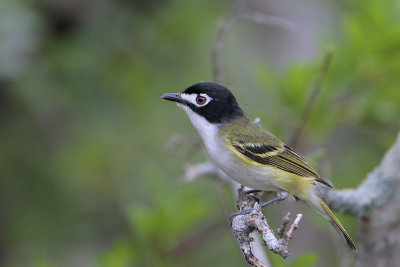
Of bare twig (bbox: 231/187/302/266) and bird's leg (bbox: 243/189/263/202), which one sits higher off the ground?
bare twig (bbox: 231/187/302/266)

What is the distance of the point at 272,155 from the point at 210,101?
602 mm

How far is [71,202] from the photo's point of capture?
20.8 ft

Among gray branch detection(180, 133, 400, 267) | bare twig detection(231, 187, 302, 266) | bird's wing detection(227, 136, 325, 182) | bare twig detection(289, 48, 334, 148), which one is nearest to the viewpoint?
bare twig detection(231, 187, 302, 266)

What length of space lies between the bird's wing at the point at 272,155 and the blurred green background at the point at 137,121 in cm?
63

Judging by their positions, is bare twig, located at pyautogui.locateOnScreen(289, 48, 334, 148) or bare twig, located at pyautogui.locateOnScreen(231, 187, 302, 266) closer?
bare twig, located at pyautogui.locateOnScreen(231, 187, 302, 266)

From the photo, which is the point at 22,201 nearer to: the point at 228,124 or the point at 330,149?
the point at 228,124

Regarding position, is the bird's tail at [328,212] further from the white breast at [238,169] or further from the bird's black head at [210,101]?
the bird's black head at [210,101]

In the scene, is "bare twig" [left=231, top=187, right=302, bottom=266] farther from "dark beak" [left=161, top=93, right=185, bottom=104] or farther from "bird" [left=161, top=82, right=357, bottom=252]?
"dark beak" [left=161, top=93, right=185, bottom=104]

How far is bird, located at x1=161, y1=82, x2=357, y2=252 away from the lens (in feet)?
13.1

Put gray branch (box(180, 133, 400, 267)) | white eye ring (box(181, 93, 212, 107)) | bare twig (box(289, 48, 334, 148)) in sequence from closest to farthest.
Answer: gray branch (box(180, 133, 400, 267)), white eye ring (box(181, 93, 212, 107)), bare twig (box(289, 48, 334, 148))

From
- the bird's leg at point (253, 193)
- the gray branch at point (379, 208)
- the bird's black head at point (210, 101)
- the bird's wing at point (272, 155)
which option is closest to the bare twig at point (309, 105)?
the bird's wing at point (272, 155)

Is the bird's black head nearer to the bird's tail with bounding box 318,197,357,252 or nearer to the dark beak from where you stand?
the dark beak

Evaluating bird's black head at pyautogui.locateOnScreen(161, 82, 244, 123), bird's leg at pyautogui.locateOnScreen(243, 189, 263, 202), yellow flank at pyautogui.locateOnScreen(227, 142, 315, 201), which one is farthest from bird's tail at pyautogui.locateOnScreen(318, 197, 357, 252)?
bird's black head at pyautogui.locateOnScreen(161, 82, 244, 123)

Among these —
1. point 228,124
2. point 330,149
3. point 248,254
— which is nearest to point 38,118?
point 228,124
